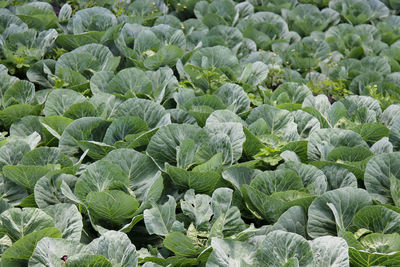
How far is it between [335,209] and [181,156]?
2.88ft

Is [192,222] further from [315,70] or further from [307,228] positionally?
[315,70]

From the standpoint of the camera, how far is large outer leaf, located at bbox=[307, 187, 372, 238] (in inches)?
95.3

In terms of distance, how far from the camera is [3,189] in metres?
2.77

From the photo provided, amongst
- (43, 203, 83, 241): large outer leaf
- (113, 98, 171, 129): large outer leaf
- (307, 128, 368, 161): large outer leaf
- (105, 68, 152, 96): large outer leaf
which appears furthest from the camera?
(105, 68, 152, 96): large outer leaf

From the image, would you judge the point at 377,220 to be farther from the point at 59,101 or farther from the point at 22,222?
the point at 59,101

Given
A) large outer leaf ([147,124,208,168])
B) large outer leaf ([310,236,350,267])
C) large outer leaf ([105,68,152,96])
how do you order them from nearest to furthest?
large outer leaf ([310,236,350,267]) < large outer leaf ([147,124,208,168]) < large outer leaf ([105,68,152,96])

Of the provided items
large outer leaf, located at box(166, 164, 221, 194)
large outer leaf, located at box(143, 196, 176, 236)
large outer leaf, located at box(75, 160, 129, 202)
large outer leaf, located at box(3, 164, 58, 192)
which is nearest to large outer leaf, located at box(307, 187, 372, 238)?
large outer leaf, located at box(166, 164, 221, 194)

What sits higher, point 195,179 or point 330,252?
point 330,252

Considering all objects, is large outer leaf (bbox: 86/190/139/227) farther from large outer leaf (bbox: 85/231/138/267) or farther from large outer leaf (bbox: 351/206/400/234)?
large outer leaf (bbox: 351/206/400/234)

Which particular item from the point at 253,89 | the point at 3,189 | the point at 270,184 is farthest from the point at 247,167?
the point at 253,89

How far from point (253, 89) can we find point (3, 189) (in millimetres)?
2198

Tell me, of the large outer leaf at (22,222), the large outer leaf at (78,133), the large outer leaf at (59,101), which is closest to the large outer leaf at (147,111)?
the large outer leaf at (78,133)

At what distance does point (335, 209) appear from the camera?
94.2 inches

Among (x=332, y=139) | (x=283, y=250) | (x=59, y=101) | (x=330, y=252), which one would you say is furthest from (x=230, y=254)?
(x=59, y=101)
